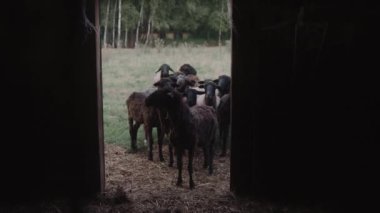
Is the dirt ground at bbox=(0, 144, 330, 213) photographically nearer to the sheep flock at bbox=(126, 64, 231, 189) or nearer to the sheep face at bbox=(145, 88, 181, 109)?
the sheep flock at bbox=(126, 64, 231, 189)

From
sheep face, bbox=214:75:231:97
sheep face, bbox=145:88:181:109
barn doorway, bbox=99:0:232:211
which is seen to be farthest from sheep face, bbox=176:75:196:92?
barn doorway, bbox=99:0:232:211

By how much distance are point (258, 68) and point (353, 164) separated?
5.59 feet

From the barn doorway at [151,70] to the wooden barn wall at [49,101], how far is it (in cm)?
90

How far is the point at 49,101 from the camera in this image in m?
6.36

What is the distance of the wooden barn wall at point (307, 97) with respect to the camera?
600 cm

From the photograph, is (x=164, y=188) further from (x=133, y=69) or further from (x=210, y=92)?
(x=133, y=69)

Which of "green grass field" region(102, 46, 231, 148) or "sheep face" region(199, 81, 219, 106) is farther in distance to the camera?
"green grass field" region(102, 46, 231, 148)

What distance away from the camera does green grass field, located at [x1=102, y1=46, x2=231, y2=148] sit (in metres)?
12.0

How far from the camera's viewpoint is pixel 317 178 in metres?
6.45

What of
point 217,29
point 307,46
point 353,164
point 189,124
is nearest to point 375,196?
point 353,164

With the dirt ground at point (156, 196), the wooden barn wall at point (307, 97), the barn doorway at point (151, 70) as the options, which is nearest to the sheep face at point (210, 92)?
the barn doorway at point (151, 70)

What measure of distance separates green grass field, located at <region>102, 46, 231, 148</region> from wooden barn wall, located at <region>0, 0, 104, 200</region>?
3.96 meters

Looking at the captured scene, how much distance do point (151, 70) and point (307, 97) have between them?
558 inches

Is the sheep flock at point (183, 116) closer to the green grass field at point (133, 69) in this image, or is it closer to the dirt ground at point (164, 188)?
the dirt ground at point (164, 188)
